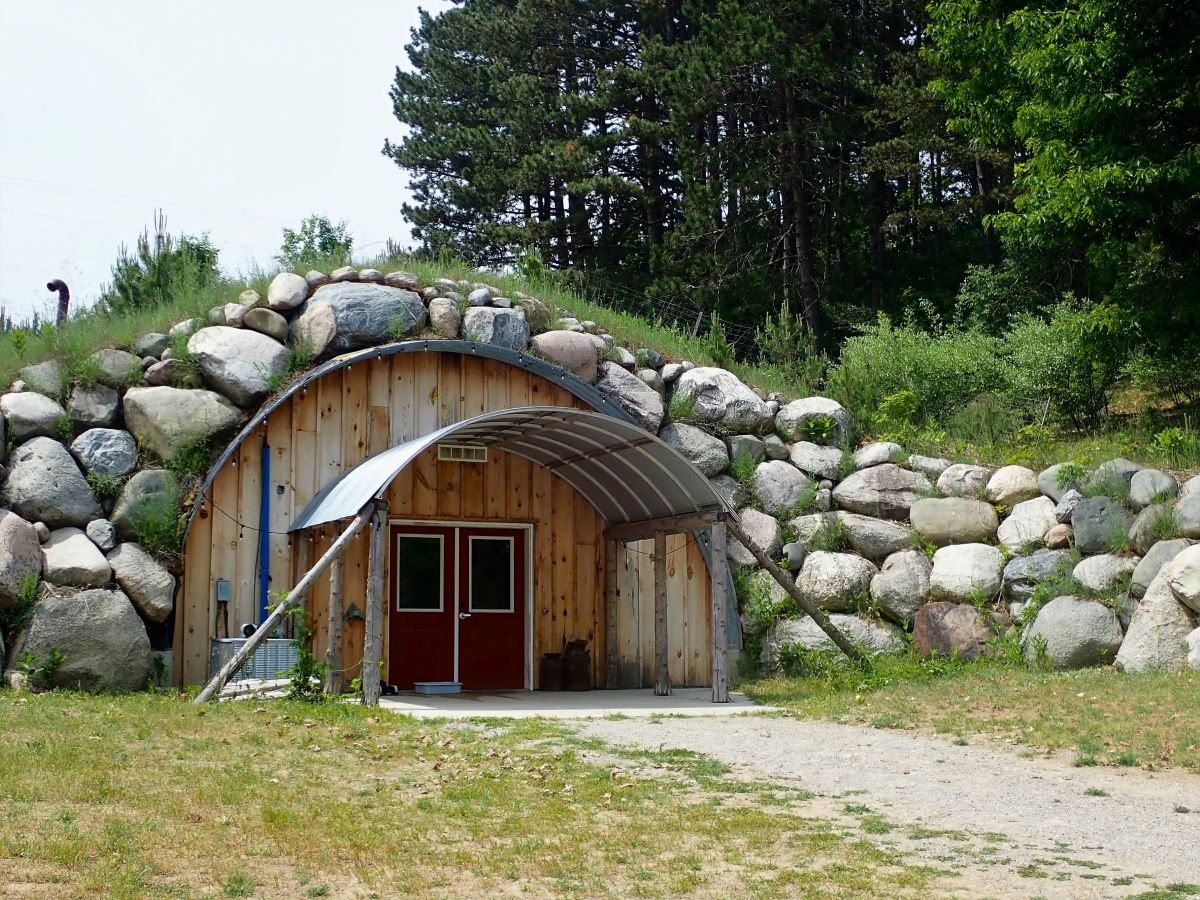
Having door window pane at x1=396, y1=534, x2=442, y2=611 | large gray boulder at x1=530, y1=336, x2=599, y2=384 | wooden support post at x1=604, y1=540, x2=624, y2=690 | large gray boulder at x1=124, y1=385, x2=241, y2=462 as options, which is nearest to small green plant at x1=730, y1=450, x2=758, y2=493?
wooden support post at x1=604, y1=540, x2=624, y2=690

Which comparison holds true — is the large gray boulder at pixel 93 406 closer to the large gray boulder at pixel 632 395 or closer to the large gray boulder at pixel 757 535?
the large gray boulder at pixel 632 395

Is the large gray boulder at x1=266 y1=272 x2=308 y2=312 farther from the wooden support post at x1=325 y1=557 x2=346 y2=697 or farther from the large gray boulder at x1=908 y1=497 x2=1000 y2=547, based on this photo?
the large gray boulder at x1=908 y1=497 x2=1000 y2=547

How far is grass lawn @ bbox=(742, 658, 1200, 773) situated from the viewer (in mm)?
9609

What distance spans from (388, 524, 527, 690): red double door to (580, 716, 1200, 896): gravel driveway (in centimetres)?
488

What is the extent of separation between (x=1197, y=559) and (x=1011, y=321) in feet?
39.4

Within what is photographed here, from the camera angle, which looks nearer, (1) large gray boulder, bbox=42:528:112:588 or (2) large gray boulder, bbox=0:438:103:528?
(1) large gray boulder, bbox=42:528:112:588

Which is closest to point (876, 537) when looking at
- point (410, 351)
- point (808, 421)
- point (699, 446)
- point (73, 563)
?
point (808, 421)

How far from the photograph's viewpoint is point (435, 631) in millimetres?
15898

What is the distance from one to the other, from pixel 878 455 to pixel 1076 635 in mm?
4210

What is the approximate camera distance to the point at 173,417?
1405 cm

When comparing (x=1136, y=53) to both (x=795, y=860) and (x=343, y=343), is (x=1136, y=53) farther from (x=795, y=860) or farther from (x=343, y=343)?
(x=795, y=860)

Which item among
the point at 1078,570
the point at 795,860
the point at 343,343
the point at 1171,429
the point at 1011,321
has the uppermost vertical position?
the point at 1011,321

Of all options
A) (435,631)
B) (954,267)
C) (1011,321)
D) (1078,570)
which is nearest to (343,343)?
(435,631)

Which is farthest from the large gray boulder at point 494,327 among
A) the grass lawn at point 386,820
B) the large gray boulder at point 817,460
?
the grass lawn at point 386,820
